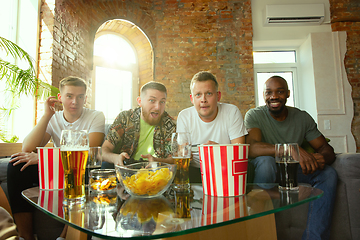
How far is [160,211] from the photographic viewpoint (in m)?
0.56

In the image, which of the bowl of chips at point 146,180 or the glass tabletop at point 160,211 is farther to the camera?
the bowl of chips at point 146,180

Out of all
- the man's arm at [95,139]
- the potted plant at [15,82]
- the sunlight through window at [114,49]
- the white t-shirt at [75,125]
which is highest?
the sunlight through window at [114,49]

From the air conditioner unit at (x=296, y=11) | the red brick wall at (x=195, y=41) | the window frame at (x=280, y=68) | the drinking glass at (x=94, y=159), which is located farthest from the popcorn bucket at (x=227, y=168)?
the air conditioner unit at (x=296, y=11)

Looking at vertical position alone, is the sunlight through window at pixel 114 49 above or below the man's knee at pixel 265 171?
above

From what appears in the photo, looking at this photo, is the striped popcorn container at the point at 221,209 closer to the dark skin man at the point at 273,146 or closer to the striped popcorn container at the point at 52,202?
the striped popcorn container at the point at 52,202

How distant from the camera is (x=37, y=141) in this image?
1642 mm

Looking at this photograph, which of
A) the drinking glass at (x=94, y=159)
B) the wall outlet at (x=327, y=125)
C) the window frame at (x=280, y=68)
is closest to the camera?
the drinking glass at (x=94, y=159)

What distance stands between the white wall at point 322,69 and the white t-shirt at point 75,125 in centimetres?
333

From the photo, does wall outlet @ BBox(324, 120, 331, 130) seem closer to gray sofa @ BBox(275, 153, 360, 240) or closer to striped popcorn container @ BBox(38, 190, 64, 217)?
gray sofa @ BBox(275, 153, 360, 240)

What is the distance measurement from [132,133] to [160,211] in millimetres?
1238

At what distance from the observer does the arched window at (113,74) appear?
4.51 metres

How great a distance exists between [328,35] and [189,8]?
230cm

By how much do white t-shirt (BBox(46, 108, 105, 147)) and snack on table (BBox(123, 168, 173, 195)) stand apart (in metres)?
1.17

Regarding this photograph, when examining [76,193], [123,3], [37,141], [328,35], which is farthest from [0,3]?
[328,35]
